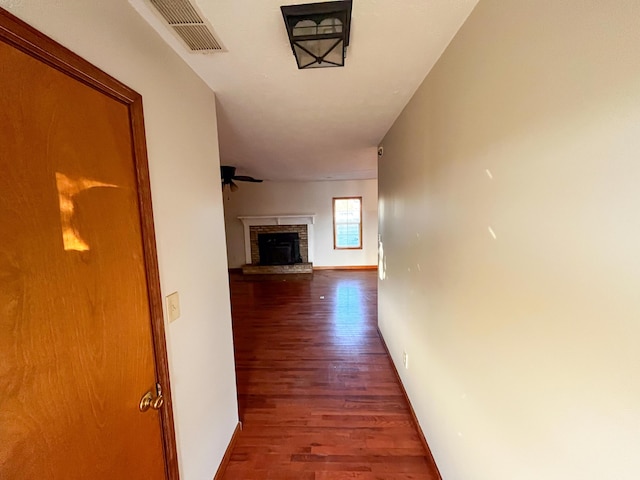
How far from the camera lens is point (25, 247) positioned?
0.61 metres

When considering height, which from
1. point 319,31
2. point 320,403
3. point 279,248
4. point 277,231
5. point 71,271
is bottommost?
point 320,403

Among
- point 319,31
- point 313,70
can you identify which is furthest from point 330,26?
point 313,70

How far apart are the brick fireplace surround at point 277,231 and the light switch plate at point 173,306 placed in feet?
18.3

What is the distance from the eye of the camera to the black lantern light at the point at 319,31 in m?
0.97

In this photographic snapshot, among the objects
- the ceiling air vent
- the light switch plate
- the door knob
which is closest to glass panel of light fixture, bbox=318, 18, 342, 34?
the ceiling air vent

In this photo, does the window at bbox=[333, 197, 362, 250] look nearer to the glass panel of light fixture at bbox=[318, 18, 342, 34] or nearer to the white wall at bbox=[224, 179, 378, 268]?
the white wall at bbox=[224, 179, 378, 268]

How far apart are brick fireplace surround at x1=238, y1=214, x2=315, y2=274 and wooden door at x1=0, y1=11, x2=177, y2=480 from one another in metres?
5.77

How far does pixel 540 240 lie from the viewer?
717 millimetres

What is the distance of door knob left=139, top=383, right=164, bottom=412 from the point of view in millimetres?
981

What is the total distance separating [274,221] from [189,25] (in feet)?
19.6

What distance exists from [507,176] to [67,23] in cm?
133

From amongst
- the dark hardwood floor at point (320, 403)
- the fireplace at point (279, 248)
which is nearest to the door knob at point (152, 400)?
the dark hardwood floor at point (320, 403)

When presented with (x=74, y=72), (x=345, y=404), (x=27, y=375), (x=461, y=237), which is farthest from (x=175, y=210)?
(x=345, y=404)

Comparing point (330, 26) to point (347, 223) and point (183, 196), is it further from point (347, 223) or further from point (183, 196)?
point (347, 223)
